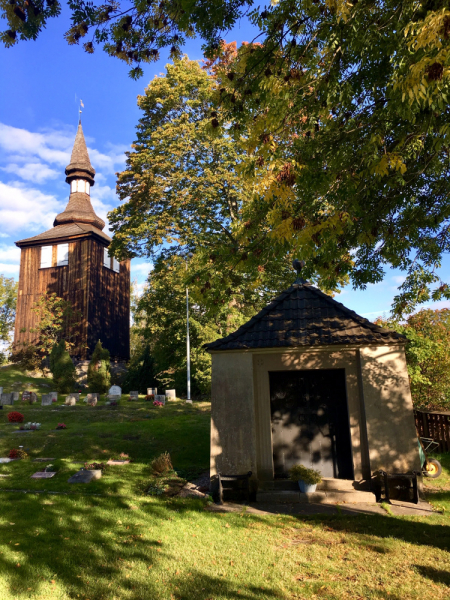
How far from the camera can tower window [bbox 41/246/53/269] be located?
3853cm

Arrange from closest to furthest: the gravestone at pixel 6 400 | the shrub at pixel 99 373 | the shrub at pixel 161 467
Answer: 1. the shrub at pixel 161 467
2. the gravestone at pixel 6 400
3. the shrub at pixel 99 373

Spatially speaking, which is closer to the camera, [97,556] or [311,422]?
[97,556]

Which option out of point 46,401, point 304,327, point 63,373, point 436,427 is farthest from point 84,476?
point 63,373

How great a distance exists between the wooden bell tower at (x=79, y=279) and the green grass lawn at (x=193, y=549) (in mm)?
28085

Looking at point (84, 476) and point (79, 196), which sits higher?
point (79, 196)

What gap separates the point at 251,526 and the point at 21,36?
26.9 ft

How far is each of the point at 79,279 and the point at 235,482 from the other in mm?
31989

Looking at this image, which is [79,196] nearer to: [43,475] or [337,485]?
[43,475]

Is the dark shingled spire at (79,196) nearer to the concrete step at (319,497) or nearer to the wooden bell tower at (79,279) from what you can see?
the wooden bell tower at (79,279)

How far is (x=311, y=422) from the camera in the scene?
9477 millimetres

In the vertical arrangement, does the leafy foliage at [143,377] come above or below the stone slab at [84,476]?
above

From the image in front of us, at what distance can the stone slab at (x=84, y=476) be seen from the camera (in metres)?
9.42

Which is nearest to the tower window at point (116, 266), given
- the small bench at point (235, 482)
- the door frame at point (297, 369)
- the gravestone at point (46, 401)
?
the gravestone at point (46, 401)

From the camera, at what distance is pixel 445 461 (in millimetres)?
11602
